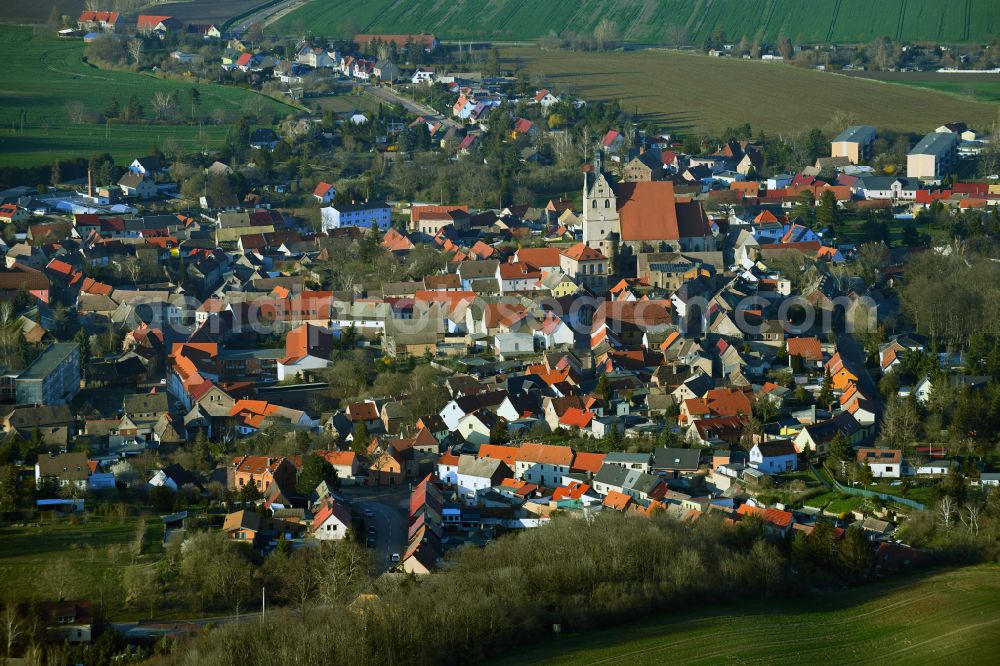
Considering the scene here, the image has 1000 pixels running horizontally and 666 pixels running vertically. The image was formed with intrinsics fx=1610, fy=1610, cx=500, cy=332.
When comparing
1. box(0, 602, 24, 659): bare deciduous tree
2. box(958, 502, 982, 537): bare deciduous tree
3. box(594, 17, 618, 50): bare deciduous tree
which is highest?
box(594, 17, 618, 50): bare deciduous tree

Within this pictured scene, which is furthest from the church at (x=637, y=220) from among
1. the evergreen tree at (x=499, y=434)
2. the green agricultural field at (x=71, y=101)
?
the green agricultural field at (x=71, y=101)

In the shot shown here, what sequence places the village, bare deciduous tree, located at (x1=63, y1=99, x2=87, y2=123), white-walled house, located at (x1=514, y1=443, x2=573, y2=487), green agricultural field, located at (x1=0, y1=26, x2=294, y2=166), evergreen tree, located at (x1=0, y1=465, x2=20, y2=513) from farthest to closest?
bare deciduous tree, located at (x1=63, y1=99, x2=87, y2=123), green agricultural field, located at (x1=0, y1=26, x2=294, y2=166), white-walled house, located at (x1=514, y1=443, x2=573, y2=487), the village, evergreen tree, located at (x1=0, y1=465, x2=20, y2=513)

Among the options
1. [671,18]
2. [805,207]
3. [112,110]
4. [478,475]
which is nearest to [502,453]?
[478,475]

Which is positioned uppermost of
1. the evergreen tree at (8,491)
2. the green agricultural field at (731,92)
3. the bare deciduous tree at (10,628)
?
the green agricultural field at (731,92)

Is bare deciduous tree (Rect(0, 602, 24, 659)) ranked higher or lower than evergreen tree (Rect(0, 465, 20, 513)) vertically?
higher

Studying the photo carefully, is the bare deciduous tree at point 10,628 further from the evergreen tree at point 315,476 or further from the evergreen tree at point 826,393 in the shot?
the evergreen tree at point 826,393

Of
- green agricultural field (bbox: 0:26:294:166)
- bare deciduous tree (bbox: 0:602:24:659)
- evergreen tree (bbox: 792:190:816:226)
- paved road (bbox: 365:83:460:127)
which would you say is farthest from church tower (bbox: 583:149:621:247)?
bare deciduous tree (bbox: 0:602:24:659)

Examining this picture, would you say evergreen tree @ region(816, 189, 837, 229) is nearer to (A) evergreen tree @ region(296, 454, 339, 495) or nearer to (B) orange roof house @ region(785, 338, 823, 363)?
(B) orange roof house @ region(785, 338, 823, 363)
